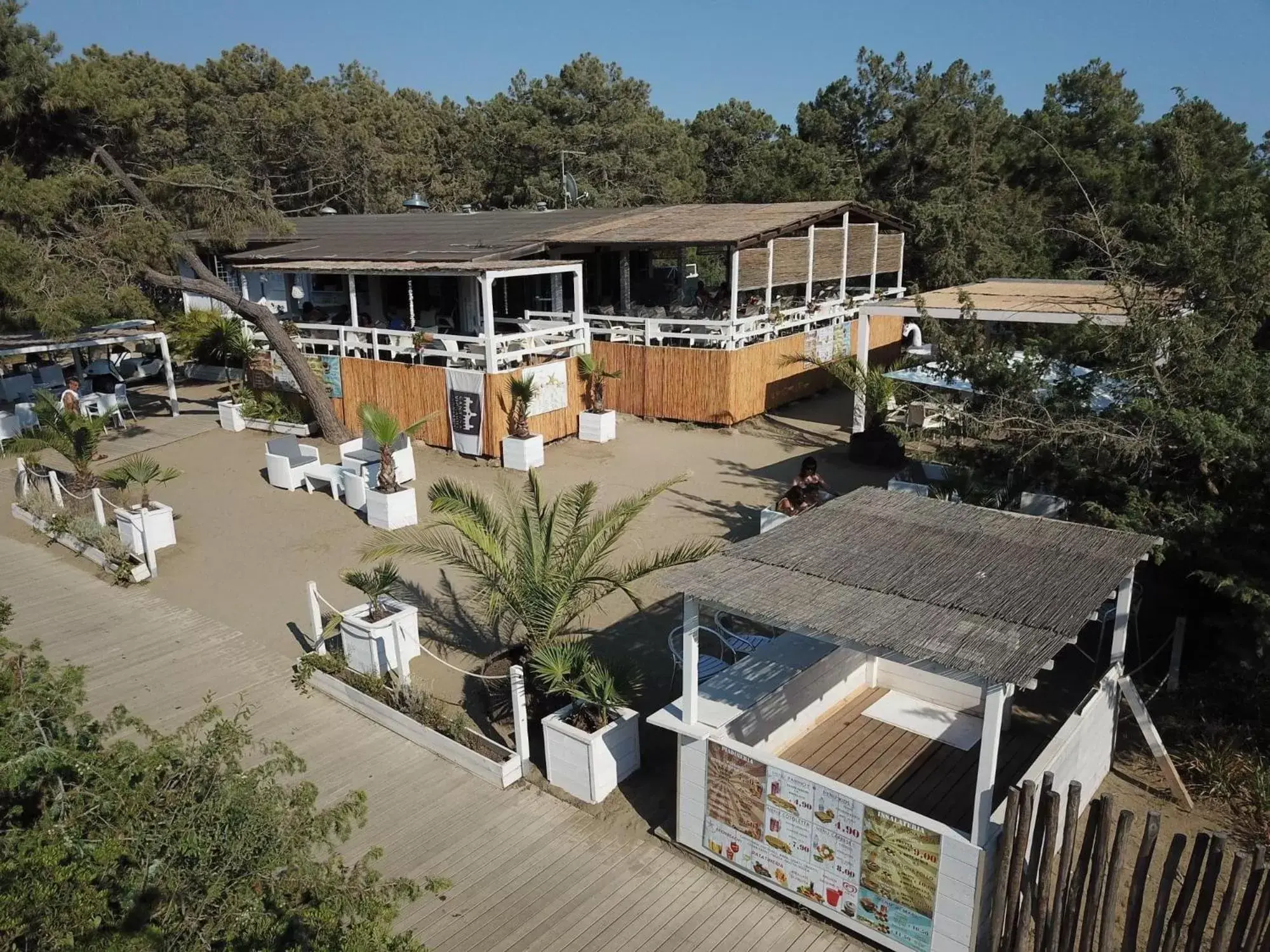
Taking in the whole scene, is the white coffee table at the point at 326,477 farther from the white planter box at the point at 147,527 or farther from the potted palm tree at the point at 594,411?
the potted palm tree at the point at 594,411

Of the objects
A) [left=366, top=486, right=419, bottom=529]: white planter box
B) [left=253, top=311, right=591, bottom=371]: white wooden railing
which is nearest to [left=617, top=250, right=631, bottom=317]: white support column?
[left=253, top=311, right=591, bottom=371]: white wooden railing

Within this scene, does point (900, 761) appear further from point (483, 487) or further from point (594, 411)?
point (594, 411)

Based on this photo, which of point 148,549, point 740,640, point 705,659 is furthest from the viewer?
point 148,549

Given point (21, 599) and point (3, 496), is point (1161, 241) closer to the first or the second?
point (21, 599)

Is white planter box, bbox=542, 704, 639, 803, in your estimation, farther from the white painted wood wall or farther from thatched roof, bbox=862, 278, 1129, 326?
thatched roof, bbox=862, 278, 1129, 326

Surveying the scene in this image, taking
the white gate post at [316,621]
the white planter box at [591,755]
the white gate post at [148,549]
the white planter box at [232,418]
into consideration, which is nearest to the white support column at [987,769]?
the white planter box at [591,755]

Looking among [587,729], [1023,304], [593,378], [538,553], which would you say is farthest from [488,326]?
[587,729]

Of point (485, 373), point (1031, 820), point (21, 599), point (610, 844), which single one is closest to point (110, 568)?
point (21, 599)
